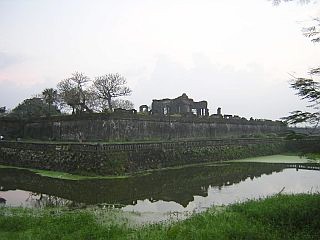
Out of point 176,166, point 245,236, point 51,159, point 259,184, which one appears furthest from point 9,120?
point 245,236

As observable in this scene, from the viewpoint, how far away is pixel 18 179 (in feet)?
71.1

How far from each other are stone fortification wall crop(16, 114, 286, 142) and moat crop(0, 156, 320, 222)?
19.4 feet

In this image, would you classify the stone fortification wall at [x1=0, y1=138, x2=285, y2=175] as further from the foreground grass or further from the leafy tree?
the leafy tree

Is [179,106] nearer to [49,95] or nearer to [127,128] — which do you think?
[127,128]

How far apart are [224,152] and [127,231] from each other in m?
23.7

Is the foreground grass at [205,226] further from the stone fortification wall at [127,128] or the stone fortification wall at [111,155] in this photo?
the stone fortification wall at [127,128]

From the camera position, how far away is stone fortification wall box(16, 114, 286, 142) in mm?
27641

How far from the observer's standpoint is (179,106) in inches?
1634

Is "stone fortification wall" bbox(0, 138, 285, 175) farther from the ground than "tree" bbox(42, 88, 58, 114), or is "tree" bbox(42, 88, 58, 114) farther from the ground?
"tree" bbox(42, 88, 58, 114)

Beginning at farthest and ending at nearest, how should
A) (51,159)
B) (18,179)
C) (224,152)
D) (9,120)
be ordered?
(9,120), (224,152), (51,159), (18,179)

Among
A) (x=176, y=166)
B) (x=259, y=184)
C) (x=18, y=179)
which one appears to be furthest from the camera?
(x=176, y=166)

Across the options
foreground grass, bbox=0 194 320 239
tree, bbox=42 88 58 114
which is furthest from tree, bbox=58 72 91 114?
foreground grass, bbox=0 194 320 239

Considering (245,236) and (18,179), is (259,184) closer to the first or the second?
(245,236)

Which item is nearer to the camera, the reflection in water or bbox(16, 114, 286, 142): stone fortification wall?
the reflection in water
